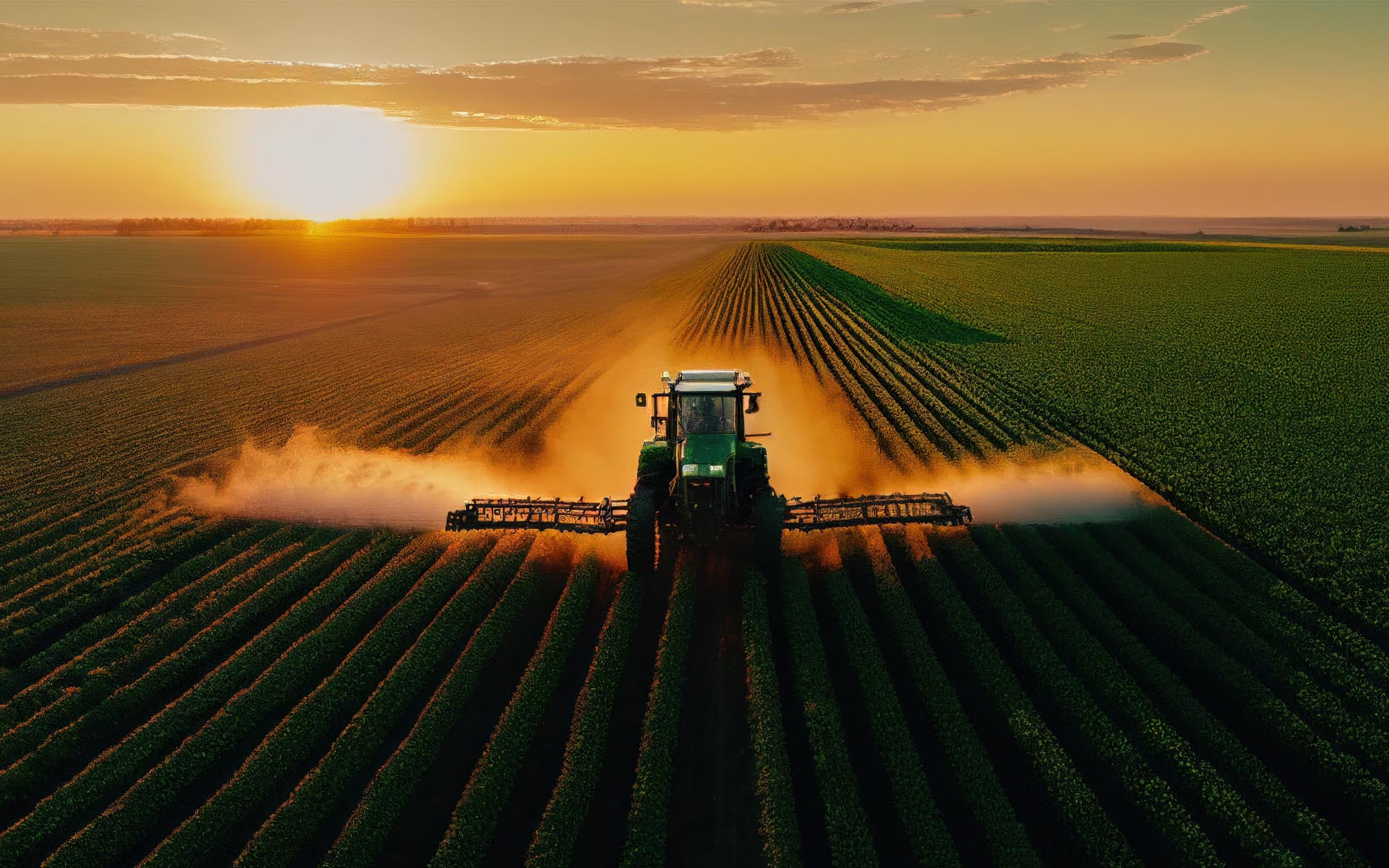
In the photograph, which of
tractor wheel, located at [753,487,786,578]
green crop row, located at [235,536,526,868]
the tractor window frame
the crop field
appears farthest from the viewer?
the tractor window frame

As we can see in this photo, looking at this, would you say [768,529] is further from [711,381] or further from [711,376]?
[711,376]

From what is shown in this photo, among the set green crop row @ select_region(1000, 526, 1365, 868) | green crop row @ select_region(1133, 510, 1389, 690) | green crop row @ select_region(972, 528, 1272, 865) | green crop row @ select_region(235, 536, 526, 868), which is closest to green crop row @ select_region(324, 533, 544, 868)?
green crop row @ select_region(235, 536, 526, 868)

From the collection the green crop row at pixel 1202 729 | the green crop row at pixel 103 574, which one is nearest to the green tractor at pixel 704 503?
the green crop row at pixel 1202 729

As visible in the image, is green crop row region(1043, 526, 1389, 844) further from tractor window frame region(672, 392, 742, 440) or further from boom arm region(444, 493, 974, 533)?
tractor window frame region(672, 392, 742, 440)

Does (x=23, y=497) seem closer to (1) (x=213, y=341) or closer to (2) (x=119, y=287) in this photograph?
(1) (x=213, y=341)

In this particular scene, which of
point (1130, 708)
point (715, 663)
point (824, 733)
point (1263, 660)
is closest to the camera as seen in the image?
point (824, 733)

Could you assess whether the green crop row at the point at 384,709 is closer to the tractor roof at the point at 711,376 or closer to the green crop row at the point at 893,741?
the tractor roof at the point at 711,376

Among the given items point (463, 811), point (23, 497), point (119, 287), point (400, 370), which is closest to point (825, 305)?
point (400, 370)

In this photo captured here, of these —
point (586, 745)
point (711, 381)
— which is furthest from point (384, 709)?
point (711, 381)
